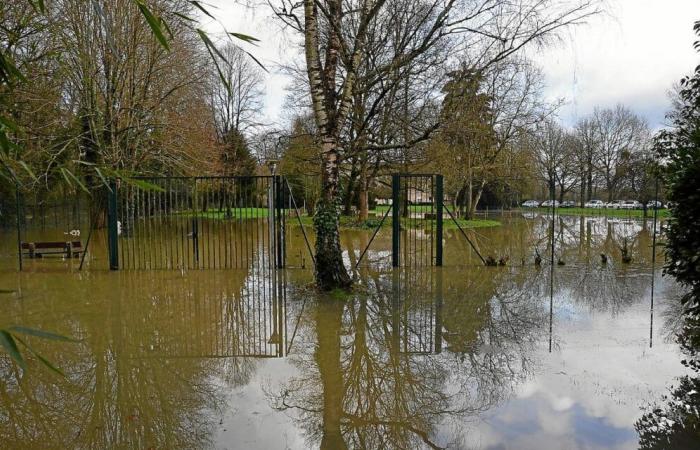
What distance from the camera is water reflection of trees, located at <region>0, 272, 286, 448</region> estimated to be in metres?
3.71

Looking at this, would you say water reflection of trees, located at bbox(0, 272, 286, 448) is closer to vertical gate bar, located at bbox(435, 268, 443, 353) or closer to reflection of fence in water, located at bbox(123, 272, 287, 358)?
reflection of fence in water, located at bbox(123, 272, 287, 358)

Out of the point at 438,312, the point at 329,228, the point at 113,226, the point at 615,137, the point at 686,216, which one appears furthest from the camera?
the point at 615,137

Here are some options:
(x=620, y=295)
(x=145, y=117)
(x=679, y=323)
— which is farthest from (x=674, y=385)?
(x=145, y=117)

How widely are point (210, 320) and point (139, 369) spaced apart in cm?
203

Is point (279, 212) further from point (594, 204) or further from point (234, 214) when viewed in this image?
point (594, 204)

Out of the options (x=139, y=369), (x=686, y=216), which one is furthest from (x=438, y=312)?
(x=139, y=369)

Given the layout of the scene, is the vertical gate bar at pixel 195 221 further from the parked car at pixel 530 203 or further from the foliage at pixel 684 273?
the parked car at pixel 530 203

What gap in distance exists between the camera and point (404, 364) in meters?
5.16

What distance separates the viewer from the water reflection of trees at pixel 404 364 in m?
3.84

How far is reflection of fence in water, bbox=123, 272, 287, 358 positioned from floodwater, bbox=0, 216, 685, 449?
4 centimetres

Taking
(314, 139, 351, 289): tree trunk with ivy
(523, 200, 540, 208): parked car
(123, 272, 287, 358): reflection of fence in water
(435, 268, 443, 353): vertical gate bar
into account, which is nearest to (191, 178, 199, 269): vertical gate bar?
(123, 272, 287, 358): reflection of fence in water

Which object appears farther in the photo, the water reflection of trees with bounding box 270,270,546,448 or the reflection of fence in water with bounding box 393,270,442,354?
the reflection of fence in water with bounding box 393,270,442,354

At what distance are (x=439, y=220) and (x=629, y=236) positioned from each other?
13423 millimetres

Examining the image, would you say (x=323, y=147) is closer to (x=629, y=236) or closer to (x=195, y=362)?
(x=195, y=362)
